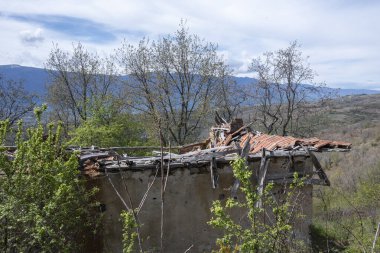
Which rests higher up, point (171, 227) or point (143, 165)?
point (143, 165)

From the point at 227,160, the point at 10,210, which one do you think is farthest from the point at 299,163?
the point at 10,210

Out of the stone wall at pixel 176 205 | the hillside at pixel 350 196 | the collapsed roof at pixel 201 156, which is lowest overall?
the hillside at pixel 350 196

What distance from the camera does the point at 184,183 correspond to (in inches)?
369

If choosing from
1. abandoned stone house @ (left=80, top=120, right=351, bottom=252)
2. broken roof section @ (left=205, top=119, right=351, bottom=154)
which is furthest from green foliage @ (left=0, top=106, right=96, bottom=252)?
broken roof section @ (left=205, top=119, right=351, bottom=154)

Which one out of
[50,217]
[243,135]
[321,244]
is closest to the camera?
[50,217]

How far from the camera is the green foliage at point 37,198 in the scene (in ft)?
19.9

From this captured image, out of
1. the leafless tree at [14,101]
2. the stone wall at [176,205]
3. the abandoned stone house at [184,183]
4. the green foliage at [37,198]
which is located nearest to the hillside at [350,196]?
the abandoned stone house at [184,183]

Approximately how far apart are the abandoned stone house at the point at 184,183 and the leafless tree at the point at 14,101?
19464 mm

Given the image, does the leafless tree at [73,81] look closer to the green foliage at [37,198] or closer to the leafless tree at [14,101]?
the leafless tree at [14,101]

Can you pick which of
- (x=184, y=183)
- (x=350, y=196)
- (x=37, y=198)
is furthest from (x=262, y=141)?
(x=350, y=196)

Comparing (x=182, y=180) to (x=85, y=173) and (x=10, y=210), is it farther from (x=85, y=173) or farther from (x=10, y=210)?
(x=10, y=210)

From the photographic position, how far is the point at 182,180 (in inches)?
368

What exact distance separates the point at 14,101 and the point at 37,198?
23454 millimetres

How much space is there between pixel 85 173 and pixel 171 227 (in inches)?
89.4
